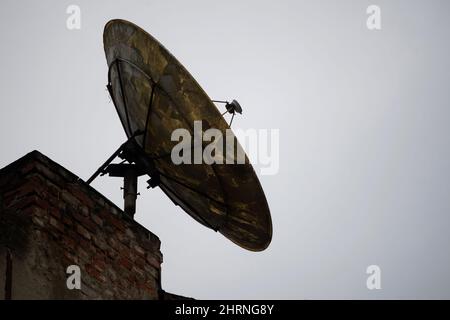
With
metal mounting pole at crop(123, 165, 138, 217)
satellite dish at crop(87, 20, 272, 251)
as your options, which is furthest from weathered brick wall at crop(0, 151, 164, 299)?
satellite dish at crop(87, 20, 272, 251)

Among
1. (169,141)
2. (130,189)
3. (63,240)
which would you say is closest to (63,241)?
(63,240)

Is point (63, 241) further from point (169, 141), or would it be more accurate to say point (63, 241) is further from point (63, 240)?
point (169, 141)

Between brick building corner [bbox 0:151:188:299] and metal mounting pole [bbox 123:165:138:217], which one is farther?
metal mounting pole [bbox 123:165:138:217]

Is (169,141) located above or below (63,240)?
above

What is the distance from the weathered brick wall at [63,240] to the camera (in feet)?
18.9

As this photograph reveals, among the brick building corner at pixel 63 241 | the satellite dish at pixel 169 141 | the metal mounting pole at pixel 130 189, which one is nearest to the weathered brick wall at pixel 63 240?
the brick building corner at pixel 63 241

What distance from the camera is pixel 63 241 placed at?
6238mm

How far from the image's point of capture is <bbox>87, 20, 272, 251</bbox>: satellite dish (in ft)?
26.9

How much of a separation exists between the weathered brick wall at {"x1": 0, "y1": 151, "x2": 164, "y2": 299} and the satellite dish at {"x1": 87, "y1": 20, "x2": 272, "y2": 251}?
163 centimetres

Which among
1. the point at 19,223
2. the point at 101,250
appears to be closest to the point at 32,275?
the point at 19,223

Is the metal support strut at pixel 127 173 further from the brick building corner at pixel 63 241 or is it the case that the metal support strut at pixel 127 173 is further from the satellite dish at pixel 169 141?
the brick building corner at pixel 63 241

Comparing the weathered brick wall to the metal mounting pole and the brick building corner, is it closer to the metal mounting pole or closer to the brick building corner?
the brick building corner
